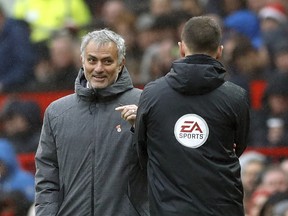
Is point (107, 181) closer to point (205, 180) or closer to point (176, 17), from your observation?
point (205, 180)

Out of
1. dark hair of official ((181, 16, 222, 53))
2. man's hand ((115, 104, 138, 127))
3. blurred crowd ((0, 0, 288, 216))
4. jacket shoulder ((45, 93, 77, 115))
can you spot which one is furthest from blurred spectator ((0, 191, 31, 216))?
dark hair of official ((181, 16, 222, 53))

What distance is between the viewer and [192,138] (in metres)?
7.82

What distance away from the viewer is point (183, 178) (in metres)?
7.85

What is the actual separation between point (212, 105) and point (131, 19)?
8589 mm

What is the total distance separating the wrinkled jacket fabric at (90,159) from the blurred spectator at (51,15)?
8239 millimetres

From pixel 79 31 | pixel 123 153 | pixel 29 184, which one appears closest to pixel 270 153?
pixel 29 184

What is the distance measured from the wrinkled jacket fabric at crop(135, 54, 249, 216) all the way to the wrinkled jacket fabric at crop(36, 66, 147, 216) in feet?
1.52

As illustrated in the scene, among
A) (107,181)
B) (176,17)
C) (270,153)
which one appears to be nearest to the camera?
(107,181)

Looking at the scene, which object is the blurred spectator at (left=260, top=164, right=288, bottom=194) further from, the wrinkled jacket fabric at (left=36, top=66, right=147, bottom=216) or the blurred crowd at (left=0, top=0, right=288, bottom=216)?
the wrinkled jacket fabric at (left=36, top=66, right=147, bottom=216)

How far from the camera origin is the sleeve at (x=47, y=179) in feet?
27.8

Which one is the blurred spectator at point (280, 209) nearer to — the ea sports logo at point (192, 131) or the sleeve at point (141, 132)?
the sleeve at point (141, 132)

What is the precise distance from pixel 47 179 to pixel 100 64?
0.80 m

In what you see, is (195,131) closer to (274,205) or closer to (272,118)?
(274,205)

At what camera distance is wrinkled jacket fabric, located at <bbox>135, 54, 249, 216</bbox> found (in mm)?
7824
